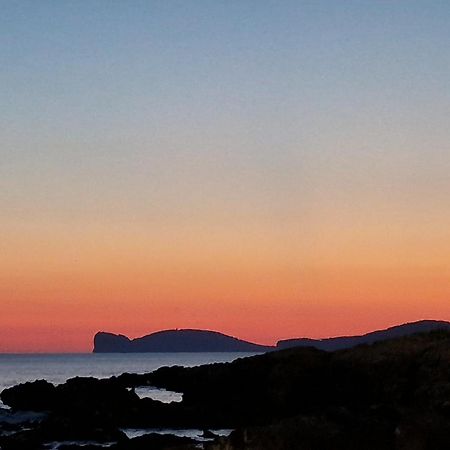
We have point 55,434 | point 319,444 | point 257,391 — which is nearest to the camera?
point 319,444

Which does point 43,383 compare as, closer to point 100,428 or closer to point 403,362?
point 100,428

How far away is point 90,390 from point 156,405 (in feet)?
31.0

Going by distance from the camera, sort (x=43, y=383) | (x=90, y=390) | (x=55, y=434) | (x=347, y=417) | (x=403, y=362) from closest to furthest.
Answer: (x=347, y=417), (x=55, y=434), (x=403, y=362), (x=90, y=390), (x=43, y=383)

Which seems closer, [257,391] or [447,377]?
[447,377]

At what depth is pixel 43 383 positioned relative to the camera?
262ft

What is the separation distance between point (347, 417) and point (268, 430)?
314 centimetres

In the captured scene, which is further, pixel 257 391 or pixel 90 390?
pixel 90 390

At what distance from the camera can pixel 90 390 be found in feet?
230

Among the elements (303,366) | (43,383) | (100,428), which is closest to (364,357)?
(303,366)

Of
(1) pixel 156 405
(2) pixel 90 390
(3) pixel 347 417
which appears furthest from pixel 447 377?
(2) pixel 90 390

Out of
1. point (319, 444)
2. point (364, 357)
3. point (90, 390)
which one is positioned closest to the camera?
point (319, 444)

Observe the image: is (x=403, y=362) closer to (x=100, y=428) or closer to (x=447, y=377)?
(x=447, y=377)

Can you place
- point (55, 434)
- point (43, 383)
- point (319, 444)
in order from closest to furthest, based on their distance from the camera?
point (319, 444), point (55, 434), point (43, 383)

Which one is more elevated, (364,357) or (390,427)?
(364,357)
